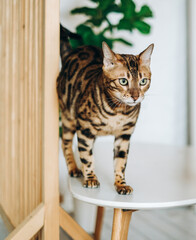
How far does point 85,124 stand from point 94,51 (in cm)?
30

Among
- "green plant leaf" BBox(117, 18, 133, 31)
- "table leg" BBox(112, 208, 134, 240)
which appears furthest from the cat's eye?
"green plant leaf" BBox(117, 18, 133, 31)

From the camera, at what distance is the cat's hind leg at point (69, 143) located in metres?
0.99

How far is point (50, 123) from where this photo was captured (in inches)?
33.5

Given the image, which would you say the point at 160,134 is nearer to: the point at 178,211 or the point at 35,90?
the point at 178,211

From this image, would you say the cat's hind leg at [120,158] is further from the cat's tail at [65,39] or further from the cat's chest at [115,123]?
the cat's tail at [65,39]

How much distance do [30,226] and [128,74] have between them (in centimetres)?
51

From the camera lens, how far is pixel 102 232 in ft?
5.71

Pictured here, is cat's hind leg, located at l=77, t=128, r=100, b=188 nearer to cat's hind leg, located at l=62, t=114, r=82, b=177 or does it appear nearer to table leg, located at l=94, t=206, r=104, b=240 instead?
cat's hind leg, located at l=62, t=114, r=82, b=177

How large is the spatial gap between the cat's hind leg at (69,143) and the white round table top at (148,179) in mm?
50

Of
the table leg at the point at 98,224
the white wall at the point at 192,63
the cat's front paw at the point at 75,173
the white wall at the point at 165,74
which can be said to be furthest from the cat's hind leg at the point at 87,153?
the white wall at the point at 192,63

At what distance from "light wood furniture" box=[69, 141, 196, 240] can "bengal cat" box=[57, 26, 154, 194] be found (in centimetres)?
5

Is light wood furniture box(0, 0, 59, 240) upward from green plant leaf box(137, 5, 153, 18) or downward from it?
downward

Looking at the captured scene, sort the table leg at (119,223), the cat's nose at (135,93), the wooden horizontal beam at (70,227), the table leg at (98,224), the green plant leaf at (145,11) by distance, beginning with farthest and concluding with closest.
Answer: the table leg at (98,224) < the green plant leaf at (145,11) < the wooden horizontal beam at (70,227) < the table leg at (119,223) < the cat's nose at (135,93)

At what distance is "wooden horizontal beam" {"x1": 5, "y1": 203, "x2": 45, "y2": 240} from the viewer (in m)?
0.83
